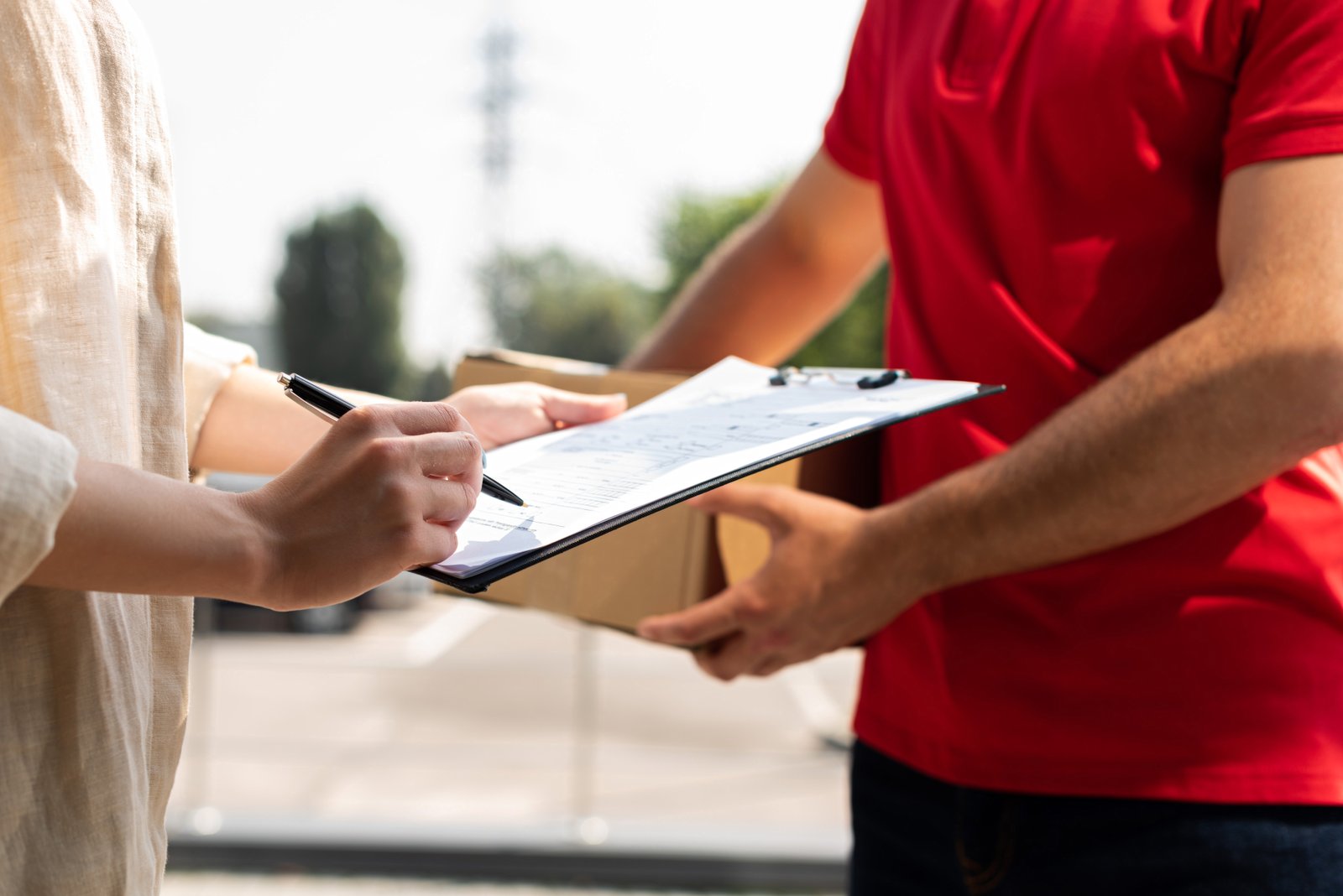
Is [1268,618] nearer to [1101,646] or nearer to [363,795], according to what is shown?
[1101,646]

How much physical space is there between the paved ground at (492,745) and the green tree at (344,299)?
2.57ft

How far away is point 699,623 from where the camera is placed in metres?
0.86

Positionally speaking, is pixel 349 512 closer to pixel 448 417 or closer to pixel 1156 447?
pixel 448 417

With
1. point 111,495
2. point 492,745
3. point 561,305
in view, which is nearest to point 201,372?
point 111,495

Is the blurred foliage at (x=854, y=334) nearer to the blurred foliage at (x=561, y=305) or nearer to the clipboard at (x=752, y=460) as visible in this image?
the blurred foliage at (x=561, y=305)

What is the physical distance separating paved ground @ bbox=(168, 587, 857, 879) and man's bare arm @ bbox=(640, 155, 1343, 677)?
202 cm

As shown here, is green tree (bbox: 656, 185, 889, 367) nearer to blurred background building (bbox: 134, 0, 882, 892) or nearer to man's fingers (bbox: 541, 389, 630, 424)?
blurred background building (bbox: 134, 0, 882, 892)

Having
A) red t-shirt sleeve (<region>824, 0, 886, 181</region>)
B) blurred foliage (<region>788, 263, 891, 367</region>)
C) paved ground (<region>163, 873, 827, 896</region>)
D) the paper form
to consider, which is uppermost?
red t-shirt sleeve (<region>824, 0, 886, 181</region>)

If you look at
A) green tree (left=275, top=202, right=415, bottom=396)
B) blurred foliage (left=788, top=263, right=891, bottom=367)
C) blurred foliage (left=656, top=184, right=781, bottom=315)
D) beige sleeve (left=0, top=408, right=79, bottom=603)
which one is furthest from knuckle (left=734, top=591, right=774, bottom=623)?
blurred foliage (left=788, top=263, right=891, bottom=367)

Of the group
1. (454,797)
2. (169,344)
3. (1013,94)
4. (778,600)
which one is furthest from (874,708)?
(454,797)

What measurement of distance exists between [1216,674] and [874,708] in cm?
29

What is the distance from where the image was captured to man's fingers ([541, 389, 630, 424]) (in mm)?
785

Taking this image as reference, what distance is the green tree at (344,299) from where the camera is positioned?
3047mm

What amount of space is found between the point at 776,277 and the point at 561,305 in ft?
7.86
